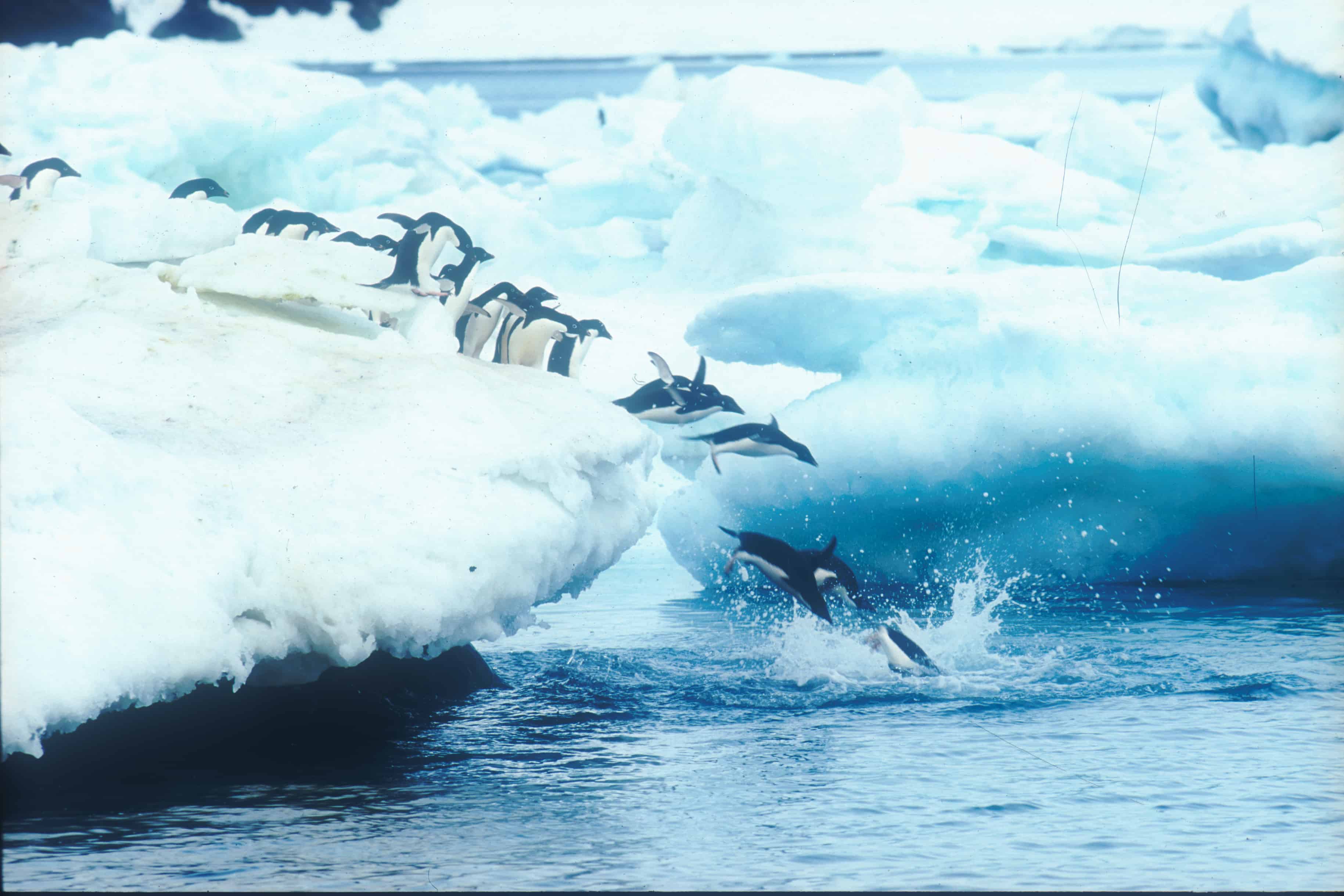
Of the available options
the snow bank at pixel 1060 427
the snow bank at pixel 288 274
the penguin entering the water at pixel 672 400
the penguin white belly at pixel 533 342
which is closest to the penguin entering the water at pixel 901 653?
the penguin entering the water at pixel 672 400

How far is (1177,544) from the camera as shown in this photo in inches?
298

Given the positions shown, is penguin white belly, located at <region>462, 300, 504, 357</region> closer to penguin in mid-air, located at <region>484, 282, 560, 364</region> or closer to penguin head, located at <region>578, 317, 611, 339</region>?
penguin in mid-air, located at <region>484, 282, 560, 364</region>

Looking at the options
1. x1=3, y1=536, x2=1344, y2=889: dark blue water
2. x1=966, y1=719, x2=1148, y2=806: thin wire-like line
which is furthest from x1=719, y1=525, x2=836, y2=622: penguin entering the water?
x1=966, y1=719, x2=1148, y2=806: thin wire-like line

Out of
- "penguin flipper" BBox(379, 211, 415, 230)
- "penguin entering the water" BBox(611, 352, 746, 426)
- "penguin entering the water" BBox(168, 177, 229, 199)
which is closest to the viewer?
"penguin entering the water" BBox(611, 352, 746, 426)

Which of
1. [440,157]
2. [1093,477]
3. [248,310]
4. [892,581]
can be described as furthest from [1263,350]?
[440,157]

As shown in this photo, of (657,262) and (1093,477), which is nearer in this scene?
(1093,477)

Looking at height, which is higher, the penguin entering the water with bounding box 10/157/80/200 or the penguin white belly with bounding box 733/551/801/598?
the penguin entering the water with bounding box 10/157/80/200

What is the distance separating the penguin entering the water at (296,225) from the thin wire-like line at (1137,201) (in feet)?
17.1

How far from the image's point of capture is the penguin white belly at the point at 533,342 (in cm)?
801

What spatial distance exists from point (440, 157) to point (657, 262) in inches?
100

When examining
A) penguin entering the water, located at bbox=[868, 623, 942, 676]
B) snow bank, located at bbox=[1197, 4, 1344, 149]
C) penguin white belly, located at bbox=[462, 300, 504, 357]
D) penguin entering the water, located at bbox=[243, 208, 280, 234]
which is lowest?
penguin entering the water, located at bbox=[868, 623, 942, 676]

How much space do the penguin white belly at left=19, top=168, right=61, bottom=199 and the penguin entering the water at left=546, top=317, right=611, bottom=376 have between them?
11.7 feet

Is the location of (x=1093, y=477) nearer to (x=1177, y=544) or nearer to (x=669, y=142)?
(x=1177, y=544)

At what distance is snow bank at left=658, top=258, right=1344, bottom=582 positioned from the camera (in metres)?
7.06
